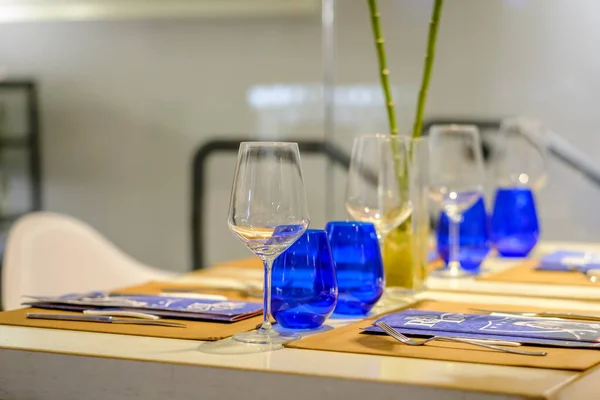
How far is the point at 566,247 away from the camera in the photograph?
2.35 m

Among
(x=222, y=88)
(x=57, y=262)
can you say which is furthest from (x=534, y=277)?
(x=222, y=88)

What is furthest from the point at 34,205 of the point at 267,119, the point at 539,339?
the point at 539,339

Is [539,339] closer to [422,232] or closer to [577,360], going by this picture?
[577,360]

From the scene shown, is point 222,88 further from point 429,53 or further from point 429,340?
point 429,340

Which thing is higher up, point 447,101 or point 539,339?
point 447,101

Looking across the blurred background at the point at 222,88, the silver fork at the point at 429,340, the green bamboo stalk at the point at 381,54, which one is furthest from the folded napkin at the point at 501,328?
the blurred background at the point at 222,88

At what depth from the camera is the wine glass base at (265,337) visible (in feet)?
3.58

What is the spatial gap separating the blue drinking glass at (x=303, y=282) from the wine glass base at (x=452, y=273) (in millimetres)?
628

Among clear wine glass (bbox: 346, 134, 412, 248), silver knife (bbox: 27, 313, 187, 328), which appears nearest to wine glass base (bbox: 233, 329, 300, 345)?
silver knife (bbox: 27, 313, 187, 328)

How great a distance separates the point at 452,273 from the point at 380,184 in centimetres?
39

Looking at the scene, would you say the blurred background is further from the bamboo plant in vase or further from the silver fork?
the silver fork

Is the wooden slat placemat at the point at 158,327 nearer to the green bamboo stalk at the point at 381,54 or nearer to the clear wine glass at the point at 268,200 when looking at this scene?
the clear wine glass at the point at 268,200

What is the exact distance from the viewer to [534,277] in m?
1.71

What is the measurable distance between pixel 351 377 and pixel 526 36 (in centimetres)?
360
